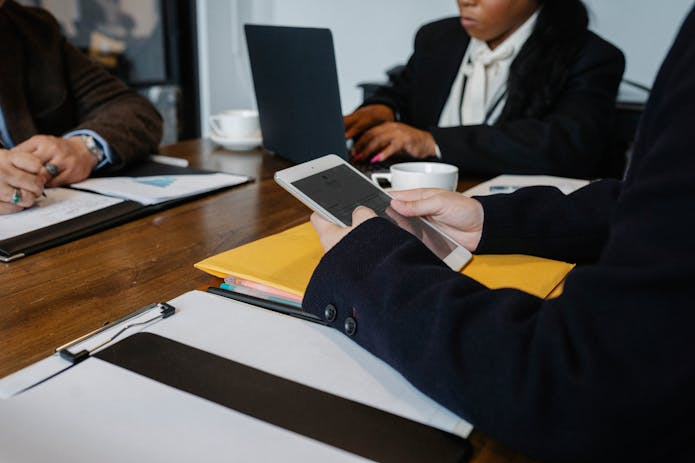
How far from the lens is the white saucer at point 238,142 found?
1.36 m

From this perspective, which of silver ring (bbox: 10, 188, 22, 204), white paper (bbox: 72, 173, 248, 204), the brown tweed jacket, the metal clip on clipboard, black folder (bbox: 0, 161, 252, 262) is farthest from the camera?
the brown tweed jacket

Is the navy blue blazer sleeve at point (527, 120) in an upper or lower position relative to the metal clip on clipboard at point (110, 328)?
upper

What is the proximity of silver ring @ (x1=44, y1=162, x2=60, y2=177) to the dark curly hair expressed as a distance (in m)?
0.95

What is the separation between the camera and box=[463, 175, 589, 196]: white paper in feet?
3.26

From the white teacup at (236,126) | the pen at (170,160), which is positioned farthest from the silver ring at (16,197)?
the white teacup at (236,126)

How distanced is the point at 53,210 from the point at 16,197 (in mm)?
51

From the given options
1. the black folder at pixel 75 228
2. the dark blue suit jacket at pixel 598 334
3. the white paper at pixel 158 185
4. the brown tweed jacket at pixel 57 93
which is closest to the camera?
the dark blue suit jacket at pixel 598 334

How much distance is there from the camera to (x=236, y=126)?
1.37 metres

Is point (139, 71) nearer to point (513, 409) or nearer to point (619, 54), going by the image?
point (619, 54)

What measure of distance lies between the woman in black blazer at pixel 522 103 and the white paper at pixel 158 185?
1.09 feet

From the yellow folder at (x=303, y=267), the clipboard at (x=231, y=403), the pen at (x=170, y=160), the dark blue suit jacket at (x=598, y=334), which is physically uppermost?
the dark blue suit jacket at (x=598, y=334)

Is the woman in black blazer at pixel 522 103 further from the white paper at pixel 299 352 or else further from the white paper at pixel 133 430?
the white paper at pixel 133 430

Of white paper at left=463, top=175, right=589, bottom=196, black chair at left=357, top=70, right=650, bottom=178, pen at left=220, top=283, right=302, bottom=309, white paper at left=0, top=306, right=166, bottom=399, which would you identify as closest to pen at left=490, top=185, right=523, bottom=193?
white paper at left=463, top=175, right=589, bottom=196

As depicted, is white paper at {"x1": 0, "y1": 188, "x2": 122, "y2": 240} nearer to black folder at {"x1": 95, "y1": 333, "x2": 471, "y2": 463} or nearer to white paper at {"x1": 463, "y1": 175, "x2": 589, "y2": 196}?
black folder at {"x1": 95, "y1": 333, "x2": 471, "y2": 463}
